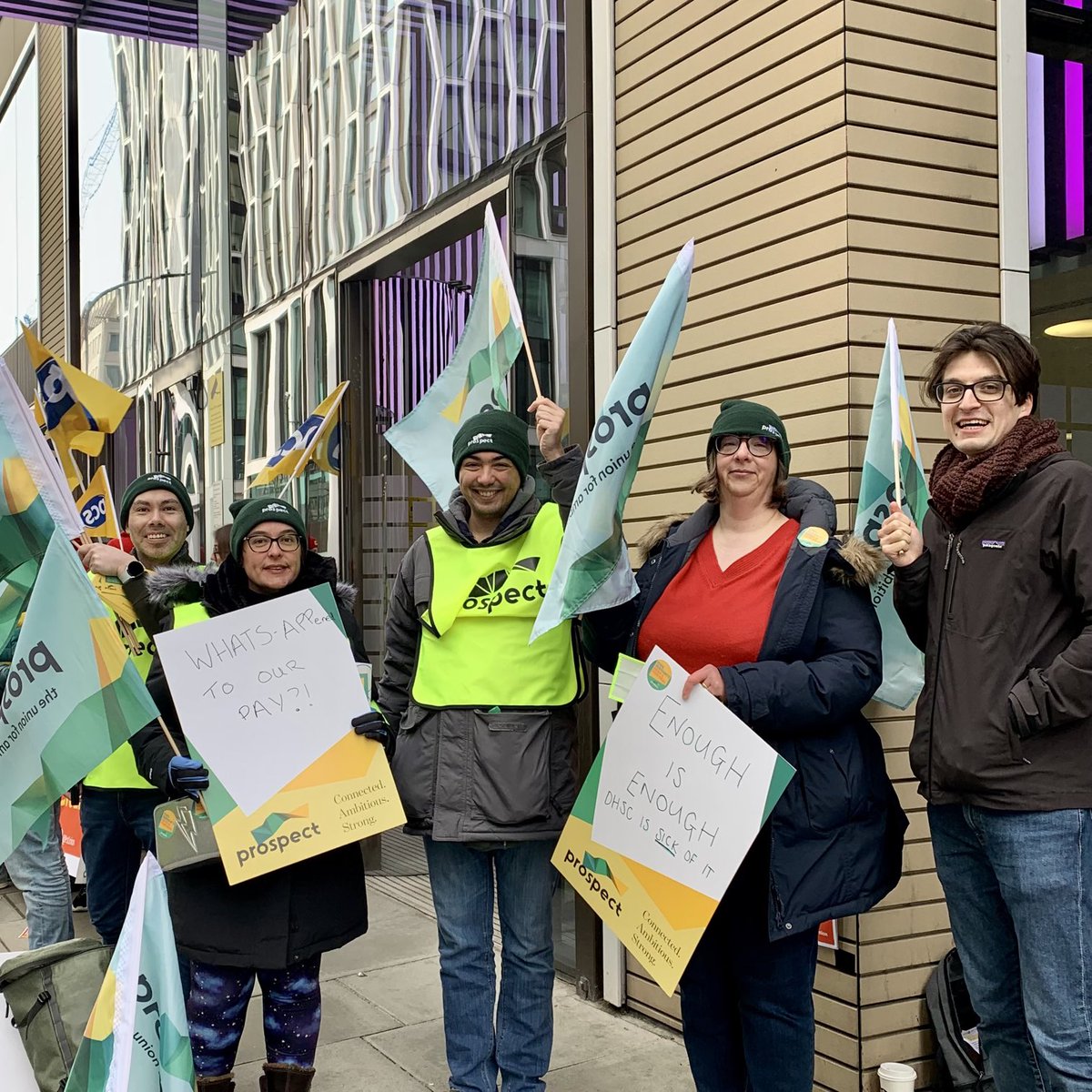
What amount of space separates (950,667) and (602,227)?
2564 mm

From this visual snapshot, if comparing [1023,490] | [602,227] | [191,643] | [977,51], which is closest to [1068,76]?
[977,51]

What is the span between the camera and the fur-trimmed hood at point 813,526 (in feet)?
8.50

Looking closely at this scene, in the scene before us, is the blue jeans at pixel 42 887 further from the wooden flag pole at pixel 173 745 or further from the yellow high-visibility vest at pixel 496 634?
the yellow high-visibility vest at pixel 496 634

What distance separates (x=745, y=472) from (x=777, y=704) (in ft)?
1.81

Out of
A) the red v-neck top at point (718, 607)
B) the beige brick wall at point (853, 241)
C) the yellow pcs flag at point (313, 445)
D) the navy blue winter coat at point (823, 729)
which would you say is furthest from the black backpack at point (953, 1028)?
the yellow pcs flag at point (313, 445)

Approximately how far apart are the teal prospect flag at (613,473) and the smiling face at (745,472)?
21 cm

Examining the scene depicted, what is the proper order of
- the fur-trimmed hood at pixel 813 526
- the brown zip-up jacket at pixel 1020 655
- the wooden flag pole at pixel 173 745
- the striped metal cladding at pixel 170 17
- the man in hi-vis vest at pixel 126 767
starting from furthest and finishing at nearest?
the striped metal cladding at pixel 170 17
the man in hi-vis vest at pixel 126 767
the wooden flag pole at pixel 173 745
the fur-trimmed hood at pixel 813 526
the brown zip-up jacket at pixel 1020 655

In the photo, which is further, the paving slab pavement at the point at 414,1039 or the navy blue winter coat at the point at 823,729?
the paving slab pavement at the point at 414,1039

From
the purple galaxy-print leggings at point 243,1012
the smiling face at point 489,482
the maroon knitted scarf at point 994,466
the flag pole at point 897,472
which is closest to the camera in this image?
the maroon knitted scarf at point 994,466

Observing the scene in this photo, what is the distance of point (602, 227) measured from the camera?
4.43 meters

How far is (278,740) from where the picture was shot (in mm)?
3062

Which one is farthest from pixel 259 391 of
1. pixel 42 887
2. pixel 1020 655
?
pixel 1020 655

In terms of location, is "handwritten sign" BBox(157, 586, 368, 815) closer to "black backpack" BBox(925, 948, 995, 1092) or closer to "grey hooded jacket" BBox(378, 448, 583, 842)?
"grey hooded jacket" BBox(378, 448, 583, 842)

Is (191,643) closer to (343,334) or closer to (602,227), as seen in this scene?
(602,227)
